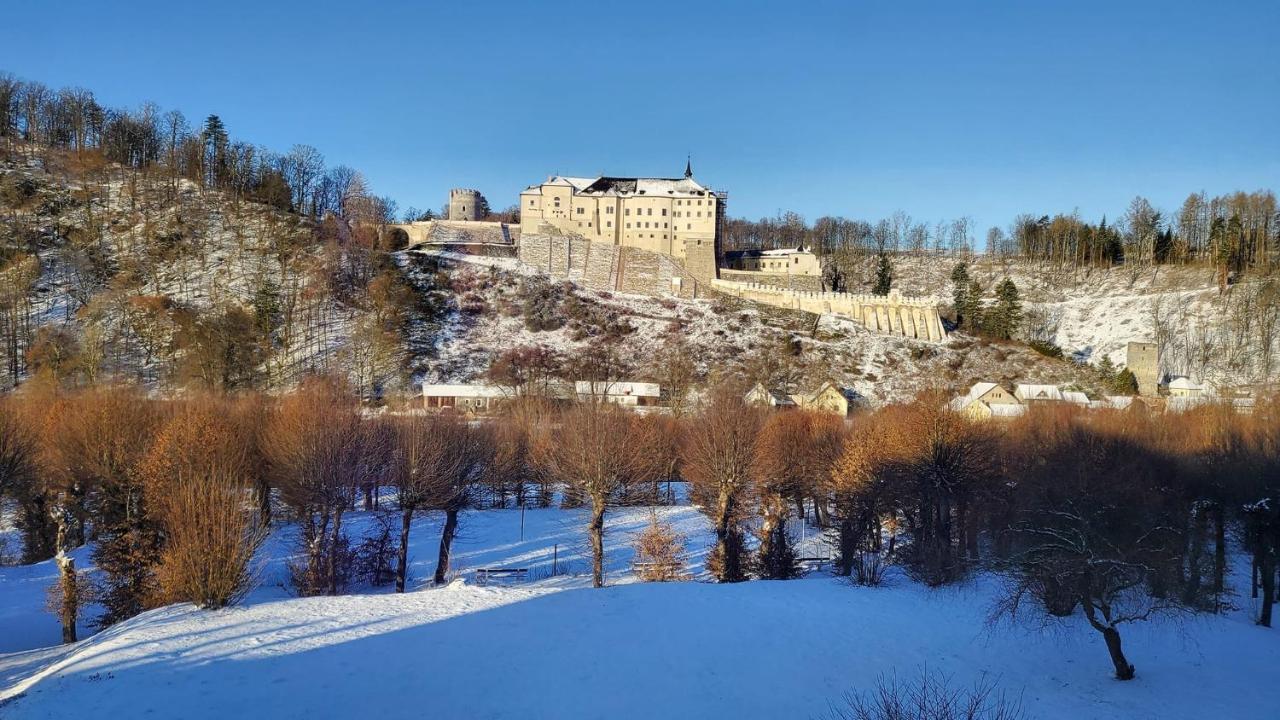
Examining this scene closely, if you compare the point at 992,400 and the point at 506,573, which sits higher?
the point at 992,400

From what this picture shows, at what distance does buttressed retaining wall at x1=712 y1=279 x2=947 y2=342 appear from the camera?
7775 centimetres

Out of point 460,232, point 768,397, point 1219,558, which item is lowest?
point 1219,558

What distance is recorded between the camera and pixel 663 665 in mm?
15070

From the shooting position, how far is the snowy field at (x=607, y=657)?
1266 centimetres

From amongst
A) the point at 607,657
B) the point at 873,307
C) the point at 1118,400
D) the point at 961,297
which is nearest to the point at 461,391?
the point at 607,657

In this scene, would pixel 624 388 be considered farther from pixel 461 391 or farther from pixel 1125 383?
pixel 1125 383

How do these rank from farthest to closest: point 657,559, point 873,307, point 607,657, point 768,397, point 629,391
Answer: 1. point 873,307
2. point 629,391
3. point 768,397
4. point 657,559
5. point 607,657

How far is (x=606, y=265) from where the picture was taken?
84938 mm

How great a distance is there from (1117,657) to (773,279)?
75127 millimetres

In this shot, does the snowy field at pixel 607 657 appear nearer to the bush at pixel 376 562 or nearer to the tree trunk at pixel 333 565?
the tree trunk at pixel 333 565

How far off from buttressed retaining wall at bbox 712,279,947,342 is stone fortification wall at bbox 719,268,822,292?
343 centimetres

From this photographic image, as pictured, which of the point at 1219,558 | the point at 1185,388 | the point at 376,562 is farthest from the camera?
the point at 1185,388

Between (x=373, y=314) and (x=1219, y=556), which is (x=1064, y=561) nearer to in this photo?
(x=1219, y=556)

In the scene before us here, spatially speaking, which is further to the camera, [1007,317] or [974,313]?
[974,313]
